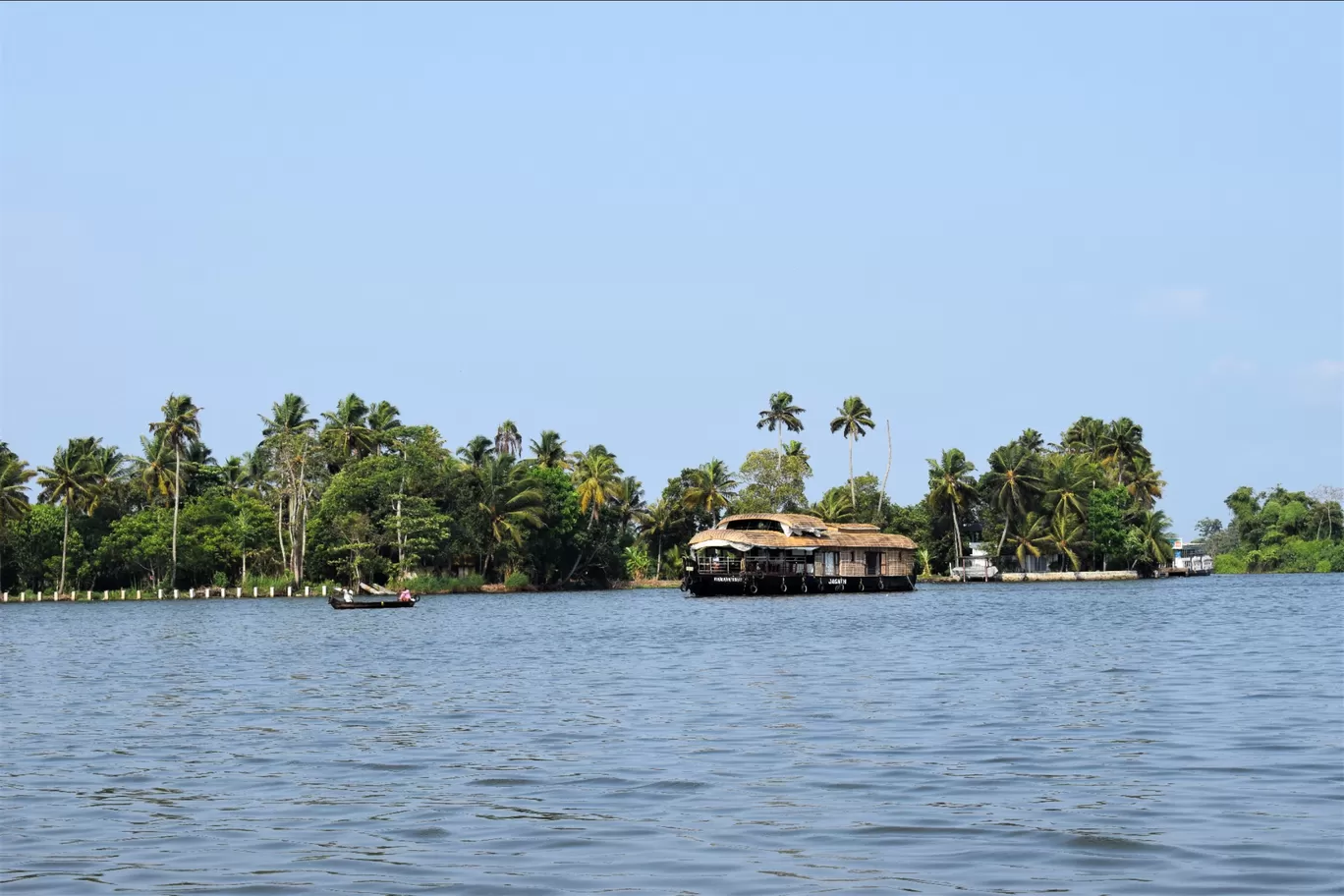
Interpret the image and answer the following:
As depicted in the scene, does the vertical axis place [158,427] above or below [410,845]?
above

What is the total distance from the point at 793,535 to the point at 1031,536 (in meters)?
43.4

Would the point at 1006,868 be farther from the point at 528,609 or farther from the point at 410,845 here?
the point at 528,609

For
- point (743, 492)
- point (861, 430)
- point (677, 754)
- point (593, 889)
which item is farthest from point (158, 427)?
point (593, 889)

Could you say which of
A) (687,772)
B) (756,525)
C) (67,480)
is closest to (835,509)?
(756,525)

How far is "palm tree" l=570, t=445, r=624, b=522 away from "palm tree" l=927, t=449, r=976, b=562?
2929cm

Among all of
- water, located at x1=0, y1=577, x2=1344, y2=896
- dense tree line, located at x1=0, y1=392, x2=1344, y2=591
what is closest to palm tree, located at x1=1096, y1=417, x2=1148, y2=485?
dense tree line, located at x1=0, y1=392, x2=1344, y2=591

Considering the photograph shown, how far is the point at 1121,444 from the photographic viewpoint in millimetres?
152125

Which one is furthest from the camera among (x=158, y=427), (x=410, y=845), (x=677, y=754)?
(x=158, y=427)

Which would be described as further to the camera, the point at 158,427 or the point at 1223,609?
the point at 158,427

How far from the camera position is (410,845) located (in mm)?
14258

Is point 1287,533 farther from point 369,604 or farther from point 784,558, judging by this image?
point 369,604

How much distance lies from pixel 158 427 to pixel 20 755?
9238 centimetres

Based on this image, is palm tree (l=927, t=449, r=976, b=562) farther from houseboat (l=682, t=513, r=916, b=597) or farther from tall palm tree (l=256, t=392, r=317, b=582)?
tall palm tree (l=256, t=392, r=317, b=582)

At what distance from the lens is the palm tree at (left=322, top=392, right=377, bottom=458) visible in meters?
116
